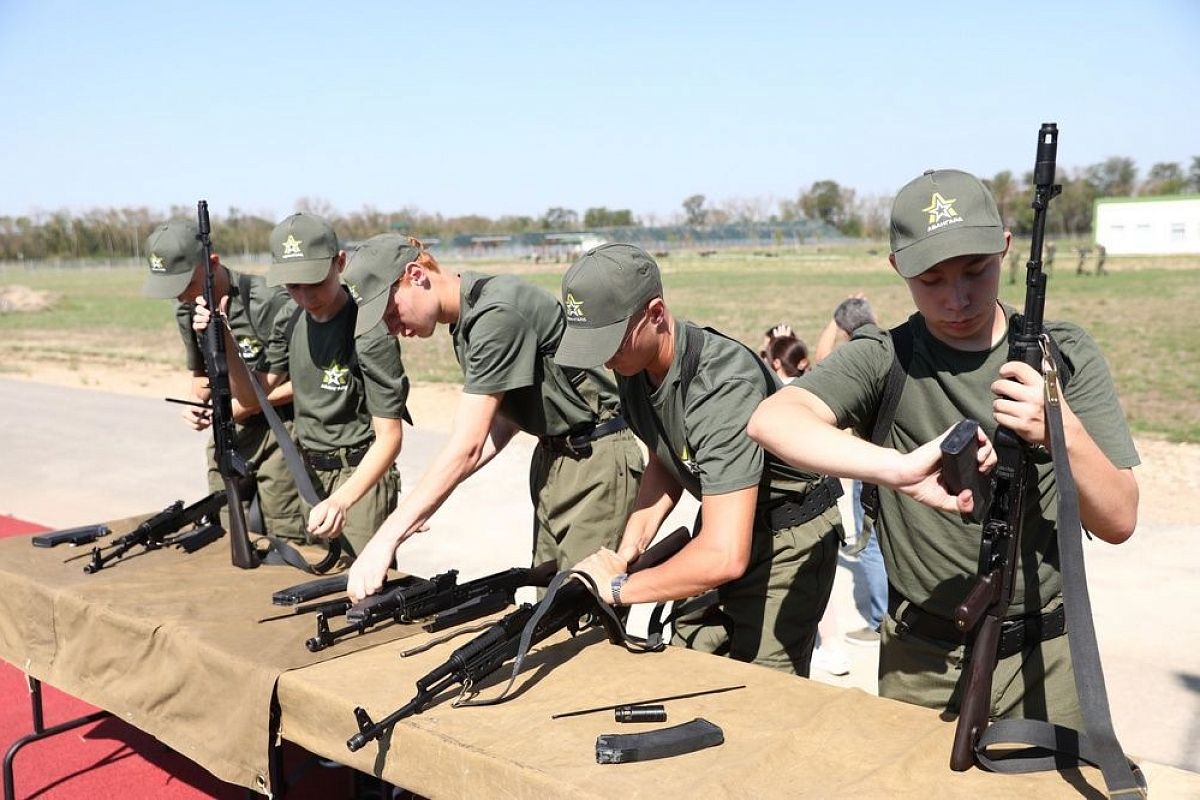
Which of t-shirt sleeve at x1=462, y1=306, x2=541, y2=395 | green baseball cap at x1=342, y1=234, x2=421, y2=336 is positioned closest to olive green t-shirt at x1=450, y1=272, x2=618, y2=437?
t-shirt sleeve at x1=462, y1=306, x2=541, y2=395

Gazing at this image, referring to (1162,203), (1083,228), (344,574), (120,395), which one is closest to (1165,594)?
(344,574)

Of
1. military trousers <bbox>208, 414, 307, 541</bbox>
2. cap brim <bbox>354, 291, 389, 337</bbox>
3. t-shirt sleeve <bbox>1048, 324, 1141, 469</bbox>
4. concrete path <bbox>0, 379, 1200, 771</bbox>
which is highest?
cap brim <bbox>354, 291, 389, 337</bbox>

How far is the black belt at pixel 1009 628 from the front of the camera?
2.24 metres

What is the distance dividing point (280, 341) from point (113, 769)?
1.90 m

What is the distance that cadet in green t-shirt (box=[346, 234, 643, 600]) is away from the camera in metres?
3.28

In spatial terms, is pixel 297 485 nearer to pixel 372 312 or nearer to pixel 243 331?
pixel 243 331

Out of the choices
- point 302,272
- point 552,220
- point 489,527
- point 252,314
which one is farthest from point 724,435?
point 552,220

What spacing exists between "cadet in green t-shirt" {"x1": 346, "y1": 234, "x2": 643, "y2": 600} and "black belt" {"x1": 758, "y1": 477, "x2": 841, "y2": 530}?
89cm

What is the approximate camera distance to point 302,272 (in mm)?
4062

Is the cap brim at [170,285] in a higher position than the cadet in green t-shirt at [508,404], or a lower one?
higher

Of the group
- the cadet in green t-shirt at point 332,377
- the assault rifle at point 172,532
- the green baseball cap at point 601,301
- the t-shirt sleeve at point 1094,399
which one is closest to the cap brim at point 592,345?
the green baseball cap at point 601,301

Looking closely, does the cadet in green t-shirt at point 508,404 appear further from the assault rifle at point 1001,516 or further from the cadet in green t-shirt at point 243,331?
the assault rifle at point 1001,516

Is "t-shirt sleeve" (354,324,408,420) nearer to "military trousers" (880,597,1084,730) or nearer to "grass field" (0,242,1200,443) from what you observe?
"military trousers" (880,597,1084,730)

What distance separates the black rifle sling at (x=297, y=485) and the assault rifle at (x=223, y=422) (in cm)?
9
